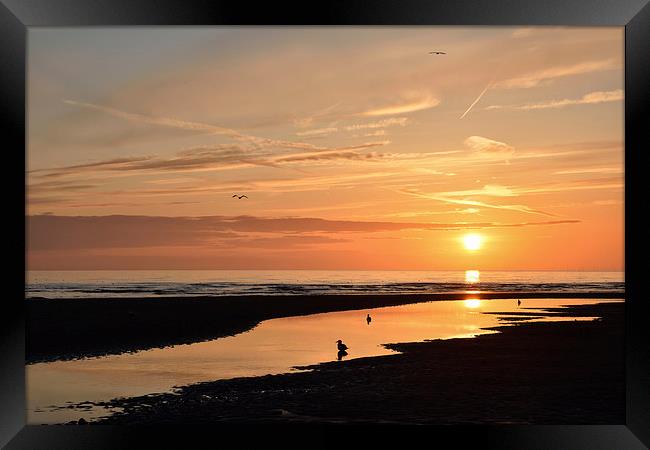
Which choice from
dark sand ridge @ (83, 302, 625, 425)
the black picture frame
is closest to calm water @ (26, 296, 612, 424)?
dark sand ridge @ (83, 302, 625, 425)

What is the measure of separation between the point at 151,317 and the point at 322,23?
343 inches

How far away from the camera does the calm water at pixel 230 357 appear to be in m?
6.52

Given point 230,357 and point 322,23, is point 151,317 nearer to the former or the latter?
point 230,357

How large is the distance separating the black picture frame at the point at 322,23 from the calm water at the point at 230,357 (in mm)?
2237

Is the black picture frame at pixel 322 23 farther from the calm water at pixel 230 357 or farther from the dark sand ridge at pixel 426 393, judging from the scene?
the calm water at pixel 230 357

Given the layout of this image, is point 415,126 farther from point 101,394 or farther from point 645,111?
point 645,111

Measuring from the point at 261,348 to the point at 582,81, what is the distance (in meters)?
5.42

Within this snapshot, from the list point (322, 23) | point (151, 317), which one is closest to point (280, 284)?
point (151, 317)

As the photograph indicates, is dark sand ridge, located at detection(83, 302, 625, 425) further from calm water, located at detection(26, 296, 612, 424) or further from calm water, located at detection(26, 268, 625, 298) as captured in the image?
calm water, located at detection(26, 268, 625, 298)

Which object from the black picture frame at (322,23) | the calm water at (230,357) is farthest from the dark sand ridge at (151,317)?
the black picture frame at (322,23)

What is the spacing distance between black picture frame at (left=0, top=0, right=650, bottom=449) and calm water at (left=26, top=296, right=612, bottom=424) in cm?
224

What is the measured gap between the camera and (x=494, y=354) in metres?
8.28

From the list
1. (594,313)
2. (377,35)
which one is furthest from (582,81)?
(594,313)

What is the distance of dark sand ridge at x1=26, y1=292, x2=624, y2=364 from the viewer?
8805mm
